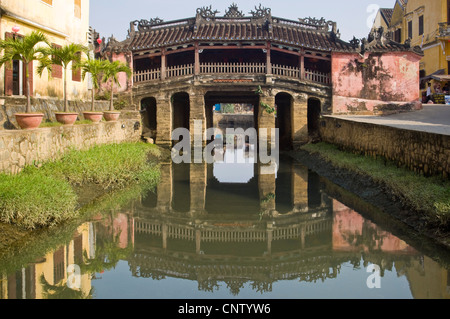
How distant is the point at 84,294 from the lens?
6.86 meters

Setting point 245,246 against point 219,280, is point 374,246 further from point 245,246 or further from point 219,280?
point 219,280

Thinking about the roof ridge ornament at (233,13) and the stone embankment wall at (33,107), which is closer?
the stone embankment wall at (33,107)

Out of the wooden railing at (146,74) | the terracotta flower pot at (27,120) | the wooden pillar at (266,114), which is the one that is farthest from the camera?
the wooden railing at (146,74)

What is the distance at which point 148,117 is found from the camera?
2808 cm

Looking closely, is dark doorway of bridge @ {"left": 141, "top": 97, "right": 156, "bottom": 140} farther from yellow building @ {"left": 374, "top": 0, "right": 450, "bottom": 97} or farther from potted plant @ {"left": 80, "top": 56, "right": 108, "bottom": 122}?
yellow building @ {"left": 374, "top": 0, "right": 450, "bottom": 97}

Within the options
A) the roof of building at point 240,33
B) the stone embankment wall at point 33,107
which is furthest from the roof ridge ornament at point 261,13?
the stone embankment wall at point 33,107

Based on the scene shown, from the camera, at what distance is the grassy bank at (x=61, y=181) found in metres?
8.94

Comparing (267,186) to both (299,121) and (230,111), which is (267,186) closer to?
(299,121)

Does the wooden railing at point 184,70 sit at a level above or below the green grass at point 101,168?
above

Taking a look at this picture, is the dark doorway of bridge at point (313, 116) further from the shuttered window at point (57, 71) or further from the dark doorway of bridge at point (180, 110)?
the shuttered window at point (57, 71)

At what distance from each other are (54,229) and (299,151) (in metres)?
16.5

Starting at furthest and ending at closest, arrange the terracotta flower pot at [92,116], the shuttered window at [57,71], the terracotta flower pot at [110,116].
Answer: the terracotta flower pot at [110,116] < the shuttered window at [57,71] < the terracotta flower pot at [92,116]

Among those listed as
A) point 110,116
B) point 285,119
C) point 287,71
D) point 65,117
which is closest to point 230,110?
point 285,119

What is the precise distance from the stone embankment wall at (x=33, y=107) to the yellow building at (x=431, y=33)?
69.1ft
